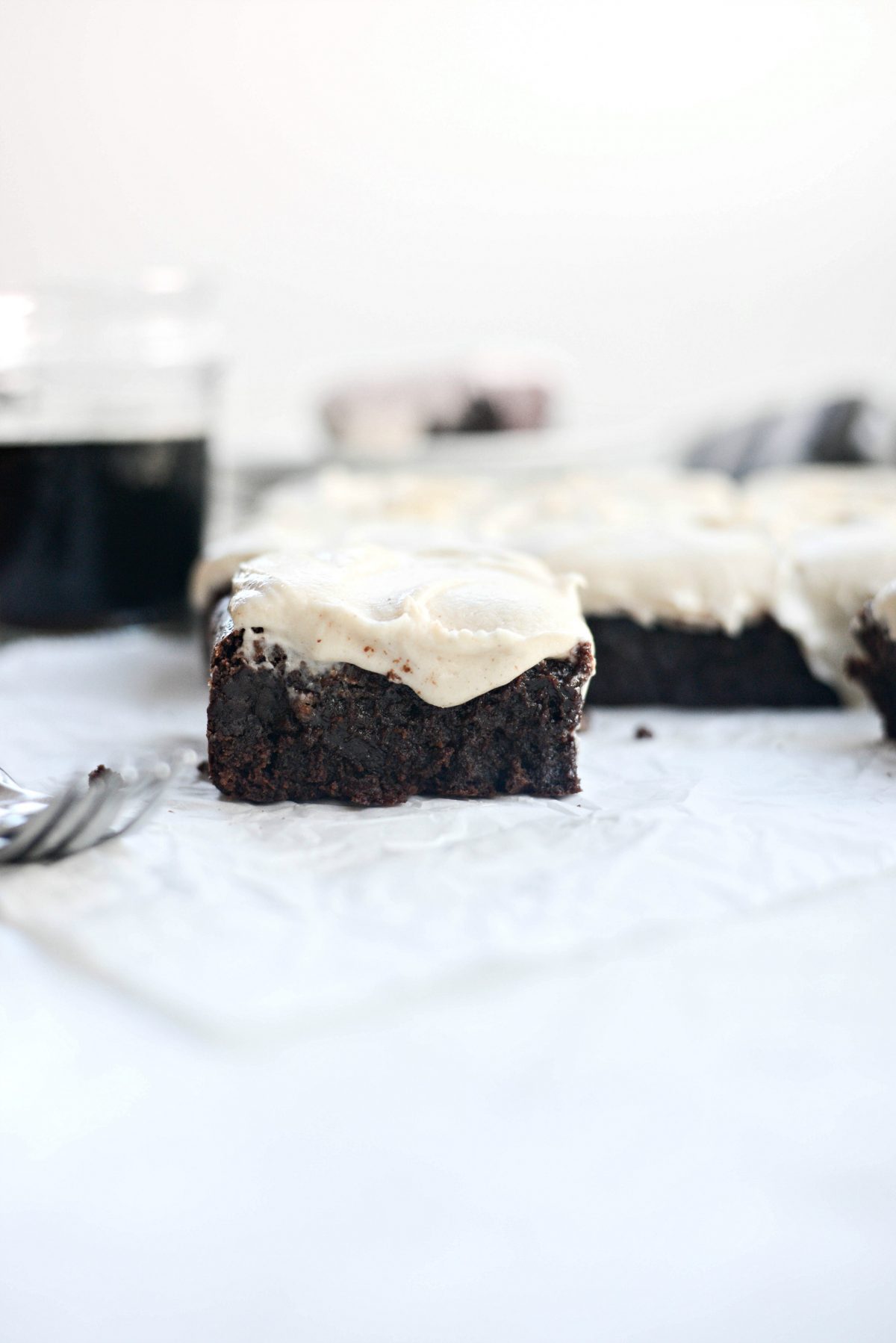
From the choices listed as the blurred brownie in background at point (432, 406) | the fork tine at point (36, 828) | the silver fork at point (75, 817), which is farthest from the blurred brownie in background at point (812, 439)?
the fork tine at point (36, 828)

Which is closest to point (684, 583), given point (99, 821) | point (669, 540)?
point (669, 540)

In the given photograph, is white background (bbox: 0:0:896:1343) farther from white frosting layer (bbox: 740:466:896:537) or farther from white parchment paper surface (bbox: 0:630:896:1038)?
white frosting layer (bbox: 740:466:896:537)

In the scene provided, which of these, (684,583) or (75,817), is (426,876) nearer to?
(75,817)

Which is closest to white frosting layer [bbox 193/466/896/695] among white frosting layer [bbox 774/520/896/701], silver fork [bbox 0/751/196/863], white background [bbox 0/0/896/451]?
white frosting layer [bbox 774/520/896/701]

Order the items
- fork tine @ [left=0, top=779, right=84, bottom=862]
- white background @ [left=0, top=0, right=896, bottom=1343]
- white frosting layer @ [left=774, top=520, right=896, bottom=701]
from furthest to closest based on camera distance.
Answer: white frosting layer @ [left=774, top=520, right=896, bottom=701], fork tine @ [left=0, top=779, right=84, bottom=862], white background @ [left=0, top=0, right=896, bottom=1343]

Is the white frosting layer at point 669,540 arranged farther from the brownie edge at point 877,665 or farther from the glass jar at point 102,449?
the glass jar at point 102,449
